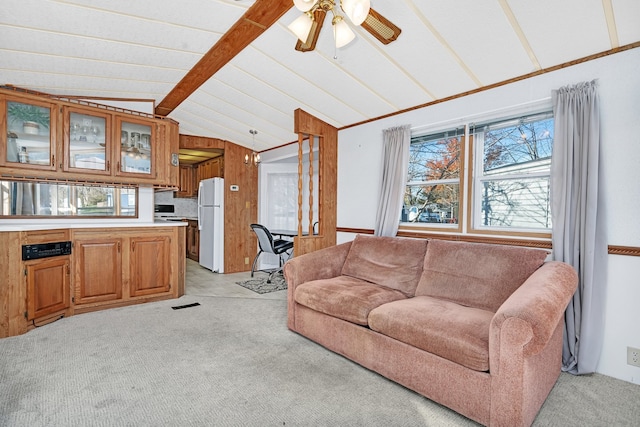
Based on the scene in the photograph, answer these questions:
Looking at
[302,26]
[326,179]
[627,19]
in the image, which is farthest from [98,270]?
[627,19]

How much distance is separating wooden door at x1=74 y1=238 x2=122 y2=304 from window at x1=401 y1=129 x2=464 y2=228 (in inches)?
125

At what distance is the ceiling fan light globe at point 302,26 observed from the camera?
70.7 inches

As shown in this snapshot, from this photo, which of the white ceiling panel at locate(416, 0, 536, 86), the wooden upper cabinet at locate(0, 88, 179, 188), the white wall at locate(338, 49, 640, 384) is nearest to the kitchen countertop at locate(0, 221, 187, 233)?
the wooden upper cabinet at locate(0, 88, 179, 188)

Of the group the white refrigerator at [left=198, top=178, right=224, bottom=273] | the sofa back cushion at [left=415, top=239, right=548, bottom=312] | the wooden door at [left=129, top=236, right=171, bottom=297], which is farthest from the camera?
the white refrigerator at [left=198, top=178, right=224, bottom=273]

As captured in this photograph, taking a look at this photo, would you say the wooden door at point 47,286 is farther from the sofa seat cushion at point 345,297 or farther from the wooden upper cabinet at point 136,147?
the sofa seat cushion at point 345,297

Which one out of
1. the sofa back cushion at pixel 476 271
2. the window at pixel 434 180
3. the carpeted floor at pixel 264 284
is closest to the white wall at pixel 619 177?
the sofa back cushion at pixel 476 271

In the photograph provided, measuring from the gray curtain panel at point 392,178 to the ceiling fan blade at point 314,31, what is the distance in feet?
5.03

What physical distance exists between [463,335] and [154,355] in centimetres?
218

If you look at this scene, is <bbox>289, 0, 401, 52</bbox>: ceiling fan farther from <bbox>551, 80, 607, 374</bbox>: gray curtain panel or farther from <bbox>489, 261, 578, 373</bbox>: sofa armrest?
<bbox>489, 261, 578, 373</bbox>: sofa armrest

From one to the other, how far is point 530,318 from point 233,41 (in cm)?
277

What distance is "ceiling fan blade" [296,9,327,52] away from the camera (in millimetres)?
1756

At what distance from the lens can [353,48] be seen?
2467mm

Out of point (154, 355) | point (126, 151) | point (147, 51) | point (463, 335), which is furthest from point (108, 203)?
point (463, 335)

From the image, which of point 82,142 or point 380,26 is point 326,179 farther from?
point 82,142
